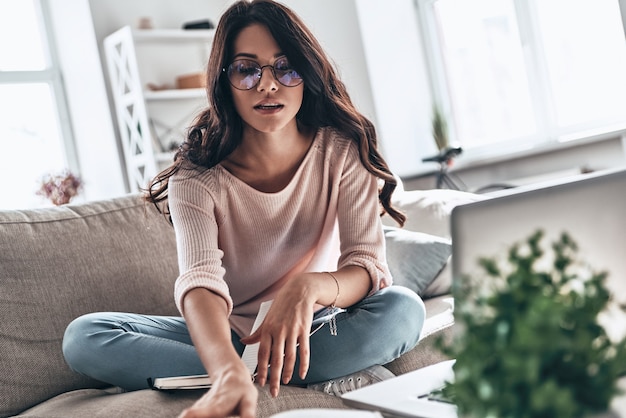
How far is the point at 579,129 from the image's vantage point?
4500 mm

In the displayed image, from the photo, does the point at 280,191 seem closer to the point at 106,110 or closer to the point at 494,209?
the point at 494,209

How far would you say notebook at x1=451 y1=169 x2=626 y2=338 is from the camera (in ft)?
2.65

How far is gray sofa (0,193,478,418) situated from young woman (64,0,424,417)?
0.31 feet

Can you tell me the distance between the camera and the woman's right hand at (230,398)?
91cm

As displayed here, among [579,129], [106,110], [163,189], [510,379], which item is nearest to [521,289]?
[510,379]

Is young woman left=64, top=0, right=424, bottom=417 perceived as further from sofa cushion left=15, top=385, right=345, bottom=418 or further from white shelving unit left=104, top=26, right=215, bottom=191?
white shelving unit left=104, top=26, right=215, bottom=191

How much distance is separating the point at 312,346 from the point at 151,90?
409 centimetres

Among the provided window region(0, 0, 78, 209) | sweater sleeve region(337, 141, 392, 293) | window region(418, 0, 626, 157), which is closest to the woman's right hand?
sweater sleeve region(337, 141, 392, 293)

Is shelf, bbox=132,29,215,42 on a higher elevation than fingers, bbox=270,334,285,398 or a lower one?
higher

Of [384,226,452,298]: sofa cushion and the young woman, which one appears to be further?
[384,226,452,298]: sofa cushion

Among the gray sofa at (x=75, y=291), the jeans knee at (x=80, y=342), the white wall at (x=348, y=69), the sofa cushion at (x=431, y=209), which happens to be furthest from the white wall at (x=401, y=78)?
the jeans knee at (x=80, y=342)

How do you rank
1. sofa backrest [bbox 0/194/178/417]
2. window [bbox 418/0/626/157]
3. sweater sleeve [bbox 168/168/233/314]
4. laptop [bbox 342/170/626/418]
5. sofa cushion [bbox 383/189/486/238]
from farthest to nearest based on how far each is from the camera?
window [bbox 418/0/626/157] < sofa cushion [bbox 383/189/486/238] < sofa backrest [bbox 0/194/178/417] < sweater sleeve [bbox 168/168/233/314] < laptop [bbox 342/170/626/418]

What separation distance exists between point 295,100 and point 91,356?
0.66 m

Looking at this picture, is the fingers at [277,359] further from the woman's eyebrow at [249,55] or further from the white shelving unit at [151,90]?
the white shelving unit at [151,90]
